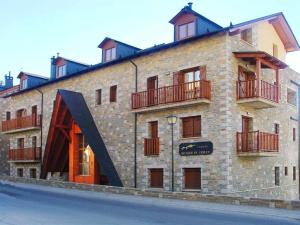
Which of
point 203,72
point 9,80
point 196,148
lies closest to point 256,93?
point 203,72

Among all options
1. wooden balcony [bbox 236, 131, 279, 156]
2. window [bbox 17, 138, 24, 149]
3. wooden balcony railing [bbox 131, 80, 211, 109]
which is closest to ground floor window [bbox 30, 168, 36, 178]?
window [bbox 17, 138, 24, 149]

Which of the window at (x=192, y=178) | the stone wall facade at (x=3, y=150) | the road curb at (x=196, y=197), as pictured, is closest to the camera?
the road curb at (x=196, y=197)

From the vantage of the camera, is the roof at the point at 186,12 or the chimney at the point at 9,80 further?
the chimney at the point at 9,80

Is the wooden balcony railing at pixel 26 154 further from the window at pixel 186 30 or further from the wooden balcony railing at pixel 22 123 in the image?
the window at pixel 186 30

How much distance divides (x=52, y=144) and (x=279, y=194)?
597 inches

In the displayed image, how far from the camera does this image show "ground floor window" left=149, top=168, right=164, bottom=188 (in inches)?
860

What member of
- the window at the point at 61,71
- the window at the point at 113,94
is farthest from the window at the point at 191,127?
the window at the point at 61,71

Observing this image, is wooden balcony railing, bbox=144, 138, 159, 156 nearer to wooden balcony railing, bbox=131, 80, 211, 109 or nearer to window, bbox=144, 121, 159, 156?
window, bbox=144, 121, 159, 156

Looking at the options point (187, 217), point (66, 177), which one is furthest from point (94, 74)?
point (187, 217)

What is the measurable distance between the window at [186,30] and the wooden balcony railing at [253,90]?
12.7ft

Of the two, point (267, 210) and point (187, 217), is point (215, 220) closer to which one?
point (187, 217)

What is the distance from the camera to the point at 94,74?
26781mm

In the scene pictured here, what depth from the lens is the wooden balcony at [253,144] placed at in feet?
63.0

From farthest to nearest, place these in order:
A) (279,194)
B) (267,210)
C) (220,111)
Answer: (279,194), (220,111), (267,210)
